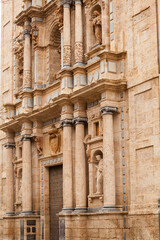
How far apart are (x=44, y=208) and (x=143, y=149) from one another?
755 centimetres

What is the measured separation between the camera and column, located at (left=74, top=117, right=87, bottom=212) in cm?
2111

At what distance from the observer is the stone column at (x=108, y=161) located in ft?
63.6

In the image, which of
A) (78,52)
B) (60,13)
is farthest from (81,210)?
(60,13)

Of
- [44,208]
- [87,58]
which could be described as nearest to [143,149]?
[87,58]

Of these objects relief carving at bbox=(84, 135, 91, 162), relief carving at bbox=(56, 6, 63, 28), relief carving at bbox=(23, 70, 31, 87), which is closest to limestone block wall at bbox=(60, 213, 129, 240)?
relief carving at bbox=(84, 135, 91, 162)

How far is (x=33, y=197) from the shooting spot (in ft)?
82.8

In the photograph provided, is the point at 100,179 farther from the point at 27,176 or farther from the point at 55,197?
the point at 27,176

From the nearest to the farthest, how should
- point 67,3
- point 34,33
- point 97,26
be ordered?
point 97,26 → point 67,3 → point 34,33

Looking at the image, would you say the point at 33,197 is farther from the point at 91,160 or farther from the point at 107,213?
the point at 107,213

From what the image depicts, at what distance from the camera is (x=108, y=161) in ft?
64.3

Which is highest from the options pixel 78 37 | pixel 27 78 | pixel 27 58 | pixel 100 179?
pixel 27 58

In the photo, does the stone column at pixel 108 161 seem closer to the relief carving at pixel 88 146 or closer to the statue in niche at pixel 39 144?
the relief carving at pixel 88 146

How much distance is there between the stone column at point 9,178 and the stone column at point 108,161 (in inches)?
339

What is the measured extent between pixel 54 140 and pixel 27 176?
2.32 metres
